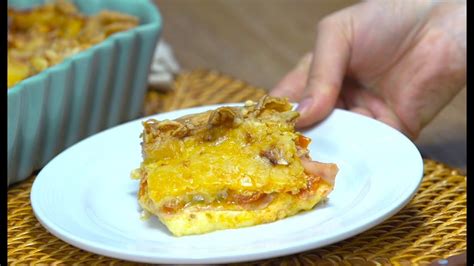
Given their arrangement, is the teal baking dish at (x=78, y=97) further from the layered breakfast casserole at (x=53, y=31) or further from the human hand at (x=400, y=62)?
the human hand at (x=400, y=62)

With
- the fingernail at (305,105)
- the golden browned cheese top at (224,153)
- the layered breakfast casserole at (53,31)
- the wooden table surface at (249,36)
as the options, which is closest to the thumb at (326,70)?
the fingernail at (305,105)

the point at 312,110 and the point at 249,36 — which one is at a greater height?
the point at 312,110

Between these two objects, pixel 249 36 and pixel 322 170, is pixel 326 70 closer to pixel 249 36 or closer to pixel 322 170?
pixel 322 170

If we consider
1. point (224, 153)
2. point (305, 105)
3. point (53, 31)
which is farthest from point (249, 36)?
point (224, 153)

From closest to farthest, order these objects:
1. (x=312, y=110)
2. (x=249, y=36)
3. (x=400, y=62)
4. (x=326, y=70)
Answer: (x=312, y=110) < (x=326, y=70) < (x=400, y=62) < (x=249, y=36)

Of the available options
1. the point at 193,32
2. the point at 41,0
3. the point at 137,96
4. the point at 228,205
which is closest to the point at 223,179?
the point at 228,205

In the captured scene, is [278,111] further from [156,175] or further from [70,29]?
[70,29]

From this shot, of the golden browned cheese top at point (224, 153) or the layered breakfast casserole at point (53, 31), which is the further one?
the layered breakfast casserole at point (53, 31)

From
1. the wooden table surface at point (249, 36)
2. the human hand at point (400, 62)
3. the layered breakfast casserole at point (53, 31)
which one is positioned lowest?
the wooden table surface at point (249, 36)
